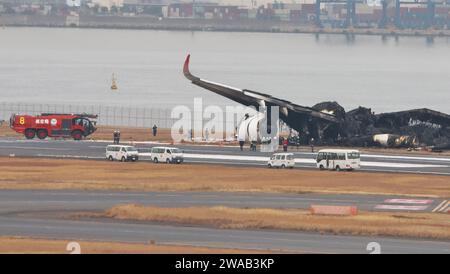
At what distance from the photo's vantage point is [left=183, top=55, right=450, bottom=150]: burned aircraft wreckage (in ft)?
463

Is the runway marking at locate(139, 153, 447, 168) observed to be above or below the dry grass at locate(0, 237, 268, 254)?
below

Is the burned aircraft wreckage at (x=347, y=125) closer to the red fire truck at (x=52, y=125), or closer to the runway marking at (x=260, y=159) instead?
the runway marking at (x=260, y=159)

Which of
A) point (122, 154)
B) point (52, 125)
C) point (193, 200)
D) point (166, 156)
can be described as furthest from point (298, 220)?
point (52, 125)

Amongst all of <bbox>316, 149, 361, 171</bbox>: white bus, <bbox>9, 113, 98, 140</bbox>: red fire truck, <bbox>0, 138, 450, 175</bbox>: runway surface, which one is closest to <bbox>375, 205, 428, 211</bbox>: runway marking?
<bbox>316, 149, 361, 171</bbox>: white bus

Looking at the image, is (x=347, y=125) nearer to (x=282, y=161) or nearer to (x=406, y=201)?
(x=282, y=161)

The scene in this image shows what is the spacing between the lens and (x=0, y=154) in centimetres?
12862

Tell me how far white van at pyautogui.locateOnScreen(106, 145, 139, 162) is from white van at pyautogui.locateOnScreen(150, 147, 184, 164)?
1904 millimetres

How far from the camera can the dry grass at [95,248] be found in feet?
222

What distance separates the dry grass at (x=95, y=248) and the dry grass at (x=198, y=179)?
1068 inches

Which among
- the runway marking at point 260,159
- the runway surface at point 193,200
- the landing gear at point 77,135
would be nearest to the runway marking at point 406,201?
the runway surface at point 193,200

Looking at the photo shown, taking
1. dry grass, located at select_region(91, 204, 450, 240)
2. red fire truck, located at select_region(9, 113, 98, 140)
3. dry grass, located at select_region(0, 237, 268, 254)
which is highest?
dry grass, located at select_region(0, 237, 268, 254)

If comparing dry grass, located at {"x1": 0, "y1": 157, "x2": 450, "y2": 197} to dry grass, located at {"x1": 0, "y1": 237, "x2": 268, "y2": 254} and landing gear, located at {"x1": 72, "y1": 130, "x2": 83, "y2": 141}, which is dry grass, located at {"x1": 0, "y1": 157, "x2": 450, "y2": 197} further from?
landing gear, located at {"x1": 72, "y1": 130, "x2": 83, "y2": 141}

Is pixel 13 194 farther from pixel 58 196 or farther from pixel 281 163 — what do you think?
pixel 281 163
